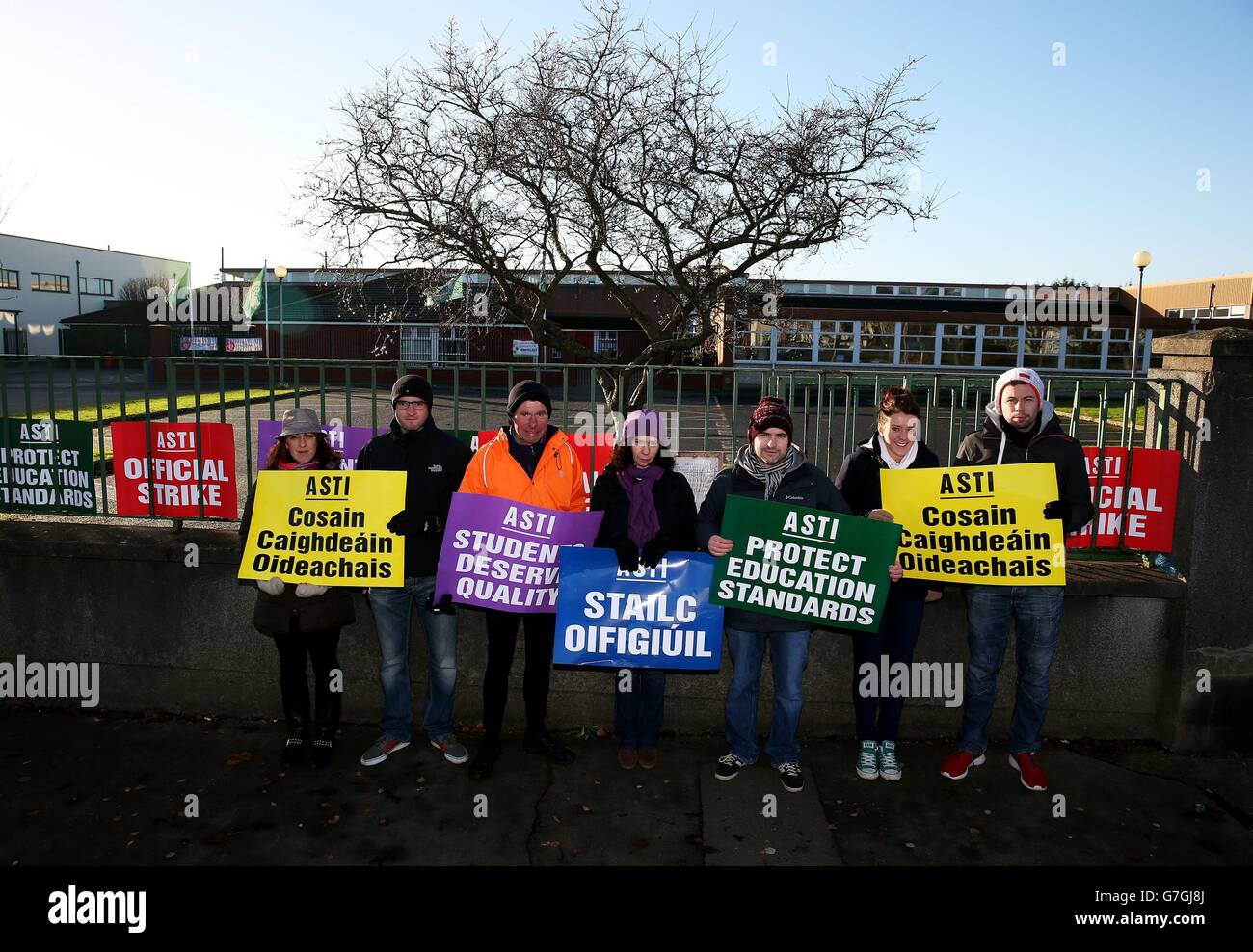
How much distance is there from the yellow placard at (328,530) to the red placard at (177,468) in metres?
1.07

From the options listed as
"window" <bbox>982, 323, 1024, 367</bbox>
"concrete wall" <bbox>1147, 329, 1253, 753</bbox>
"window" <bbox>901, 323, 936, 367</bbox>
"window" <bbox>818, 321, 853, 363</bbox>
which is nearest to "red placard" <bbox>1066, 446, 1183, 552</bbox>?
"concrete wall" <bbox>1147, 329, 1253, 753</bbox>

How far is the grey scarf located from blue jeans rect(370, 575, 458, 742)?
2016 mm

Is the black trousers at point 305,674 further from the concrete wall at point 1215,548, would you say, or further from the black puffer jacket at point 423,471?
the concrete wall at point 1215,548

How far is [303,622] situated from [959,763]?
158 inches

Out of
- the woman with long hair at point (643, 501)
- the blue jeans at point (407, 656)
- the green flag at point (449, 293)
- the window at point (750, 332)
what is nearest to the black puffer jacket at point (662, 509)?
the woman with long hair at point (643, 501)

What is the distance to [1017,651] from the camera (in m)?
4.84

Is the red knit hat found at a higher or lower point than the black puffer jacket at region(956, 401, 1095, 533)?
higher

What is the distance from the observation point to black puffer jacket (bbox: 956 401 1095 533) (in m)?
4.55

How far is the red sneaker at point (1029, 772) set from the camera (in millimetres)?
4711

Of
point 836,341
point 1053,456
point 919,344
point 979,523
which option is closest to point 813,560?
point 979,523

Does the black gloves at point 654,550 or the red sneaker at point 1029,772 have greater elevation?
the black gloves at point 654,550

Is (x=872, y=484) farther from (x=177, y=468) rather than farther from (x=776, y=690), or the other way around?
(x=177, y=468)

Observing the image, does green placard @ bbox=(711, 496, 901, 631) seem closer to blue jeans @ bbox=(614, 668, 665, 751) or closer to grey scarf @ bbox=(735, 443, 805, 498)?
grey scarf @ bbox=(735, 443, 805, 498)

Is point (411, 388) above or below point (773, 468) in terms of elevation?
above
